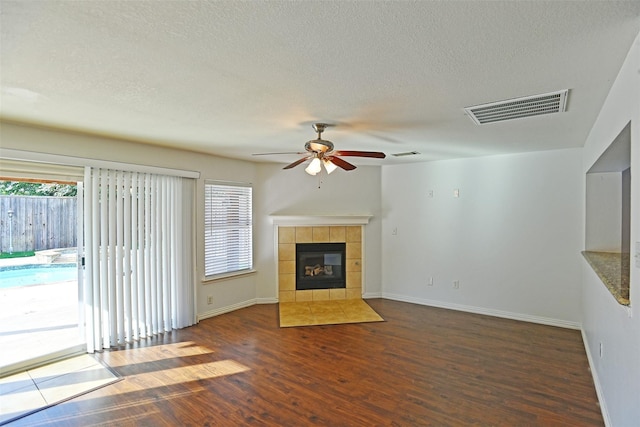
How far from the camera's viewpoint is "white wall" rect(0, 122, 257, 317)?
313 centimetres

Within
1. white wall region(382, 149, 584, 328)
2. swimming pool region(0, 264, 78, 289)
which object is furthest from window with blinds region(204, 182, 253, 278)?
white wall region(382, 149, 584, 328)

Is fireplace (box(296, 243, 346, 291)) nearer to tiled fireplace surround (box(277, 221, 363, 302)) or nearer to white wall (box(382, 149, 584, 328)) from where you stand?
tiled fireplace surround (box(277, 221, 363, 302))

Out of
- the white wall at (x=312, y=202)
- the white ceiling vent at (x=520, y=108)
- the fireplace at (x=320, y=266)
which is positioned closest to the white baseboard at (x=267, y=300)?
the white wall at (x=312, y=202)

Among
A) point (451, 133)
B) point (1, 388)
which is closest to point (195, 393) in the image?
point (1, 388)

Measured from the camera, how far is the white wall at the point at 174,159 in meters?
3.13

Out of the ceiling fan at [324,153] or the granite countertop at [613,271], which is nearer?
the granite countertop at [613,271]

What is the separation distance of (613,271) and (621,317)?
91 centimetres

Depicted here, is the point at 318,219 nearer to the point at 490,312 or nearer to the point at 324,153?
the point at 324,153

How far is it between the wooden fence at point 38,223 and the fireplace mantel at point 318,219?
274cm

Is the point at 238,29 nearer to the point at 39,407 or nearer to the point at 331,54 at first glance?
the point at 331,54

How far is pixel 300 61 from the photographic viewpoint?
1.81 meters

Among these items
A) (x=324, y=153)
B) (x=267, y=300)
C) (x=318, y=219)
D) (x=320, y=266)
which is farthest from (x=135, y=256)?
(x=320, y=266)

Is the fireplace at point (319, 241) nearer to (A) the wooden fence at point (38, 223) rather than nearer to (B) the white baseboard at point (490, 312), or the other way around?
(B) the white baseboard at point (490, 312)

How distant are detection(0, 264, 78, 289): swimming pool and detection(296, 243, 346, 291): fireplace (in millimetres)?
3125
